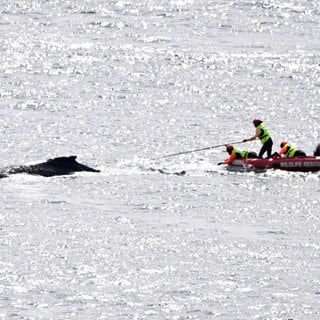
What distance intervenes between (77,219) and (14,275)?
7515mm

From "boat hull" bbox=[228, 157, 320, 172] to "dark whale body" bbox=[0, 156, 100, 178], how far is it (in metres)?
6.80

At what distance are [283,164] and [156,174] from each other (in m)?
5.31

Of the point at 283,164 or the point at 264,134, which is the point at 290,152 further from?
the point at 264,134

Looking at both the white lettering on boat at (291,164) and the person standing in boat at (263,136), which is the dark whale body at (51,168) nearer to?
the person standing in boat at (263,136)

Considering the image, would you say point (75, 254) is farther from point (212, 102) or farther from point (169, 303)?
point (212, 102)

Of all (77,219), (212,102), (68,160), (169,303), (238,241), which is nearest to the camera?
(169,303)

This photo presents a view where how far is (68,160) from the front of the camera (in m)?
56.7

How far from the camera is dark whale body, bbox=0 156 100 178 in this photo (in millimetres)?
55969

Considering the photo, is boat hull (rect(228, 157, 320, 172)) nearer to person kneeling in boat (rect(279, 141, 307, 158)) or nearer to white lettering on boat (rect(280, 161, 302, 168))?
white lettering on boat (rect(280, 161, 302, 168))

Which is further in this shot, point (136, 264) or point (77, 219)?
point (77, 219)

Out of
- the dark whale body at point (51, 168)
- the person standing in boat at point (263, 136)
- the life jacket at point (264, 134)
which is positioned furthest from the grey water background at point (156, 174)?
the life jacket at point (264, 134)

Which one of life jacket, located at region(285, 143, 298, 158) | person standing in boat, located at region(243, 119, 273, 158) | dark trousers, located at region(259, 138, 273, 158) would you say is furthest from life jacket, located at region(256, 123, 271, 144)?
life jacket, located at region(285, 143, 298, 158)

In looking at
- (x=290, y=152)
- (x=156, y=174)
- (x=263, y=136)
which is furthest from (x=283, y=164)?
(x=156, y=174)

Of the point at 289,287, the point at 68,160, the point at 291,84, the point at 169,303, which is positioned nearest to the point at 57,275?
the point at 169,303
